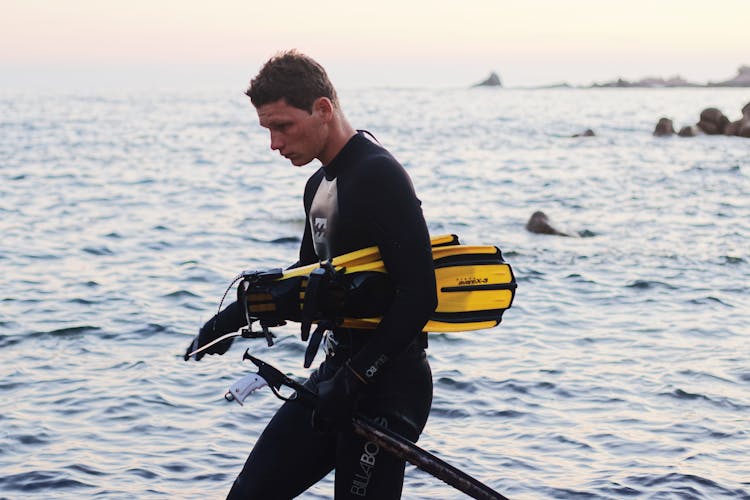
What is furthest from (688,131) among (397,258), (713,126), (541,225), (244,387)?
Result: (244,387)

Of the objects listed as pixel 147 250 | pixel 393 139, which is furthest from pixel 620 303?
pixel 393 139

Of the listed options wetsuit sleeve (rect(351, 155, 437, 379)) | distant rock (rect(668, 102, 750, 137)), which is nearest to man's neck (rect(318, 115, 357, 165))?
wetsuit sleeve (rect(351, 155, 437, 379))

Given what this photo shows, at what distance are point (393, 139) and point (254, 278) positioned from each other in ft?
176

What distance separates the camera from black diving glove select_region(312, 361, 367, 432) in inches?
149

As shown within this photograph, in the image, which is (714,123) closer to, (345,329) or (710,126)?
(710,126)

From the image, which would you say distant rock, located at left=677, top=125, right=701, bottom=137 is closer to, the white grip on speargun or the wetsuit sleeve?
the wetsuit sleeve

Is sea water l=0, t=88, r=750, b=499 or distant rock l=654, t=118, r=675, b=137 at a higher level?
distant rock l=654, t=118, r=675, b=137

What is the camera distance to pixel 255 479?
13.8ft

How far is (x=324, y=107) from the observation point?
385 cm

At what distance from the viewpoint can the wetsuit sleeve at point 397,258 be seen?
3.70 m

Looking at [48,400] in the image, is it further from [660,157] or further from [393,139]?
[393,139]

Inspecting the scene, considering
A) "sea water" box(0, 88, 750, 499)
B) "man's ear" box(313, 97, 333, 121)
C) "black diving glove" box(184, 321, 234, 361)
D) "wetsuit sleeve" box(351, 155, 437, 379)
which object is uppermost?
"man's ear" box(313, 97, 333, 121)

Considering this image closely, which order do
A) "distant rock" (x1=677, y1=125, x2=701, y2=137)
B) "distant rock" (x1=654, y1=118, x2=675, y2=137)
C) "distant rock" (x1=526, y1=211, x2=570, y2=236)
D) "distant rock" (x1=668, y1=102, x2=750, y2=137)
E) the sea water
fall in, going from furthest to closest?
"distant rock" (x1=654, y1=118, x2=675, y2=137)
"distant rock" (x1=677, y1=125, x2=701, y2=137)
"distant rock" (x1=668, y1=102, x2=750, y2=137)
"distant rock" (x1=526, y1=211, x2=570, y2=236)
the sea water

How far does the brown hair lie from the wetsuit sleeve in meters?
0.35
